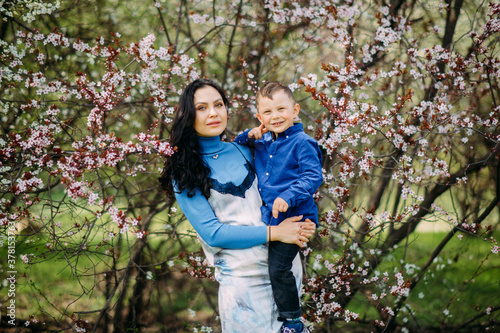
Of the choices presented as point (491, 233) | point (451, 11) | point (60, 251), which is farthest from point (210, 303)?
point (451, 11)

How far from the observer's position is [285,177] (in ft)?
6.14

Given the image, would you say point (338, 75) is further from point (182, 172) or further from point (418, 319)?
point (418, 319)

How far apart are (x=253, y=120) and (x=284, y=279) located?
170 centimetres

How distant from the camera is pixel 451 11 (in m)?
3.09

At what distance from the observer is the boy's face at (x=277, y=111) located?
188 centimetres

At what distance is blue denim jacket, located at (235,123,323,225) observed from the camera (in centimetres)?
174

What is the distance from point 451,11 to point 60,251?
3.74 metres

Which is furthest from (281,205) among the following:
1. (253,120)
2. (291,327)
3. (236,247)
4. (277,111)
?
(253,120)

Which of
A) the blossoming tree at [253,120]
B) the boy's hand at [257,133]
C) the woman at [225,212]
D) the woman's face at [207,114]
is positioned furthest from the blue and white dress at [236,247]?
the blossoming tree at [253,120]

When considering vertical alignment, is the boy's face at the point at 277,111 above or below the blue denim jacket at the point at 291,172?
above

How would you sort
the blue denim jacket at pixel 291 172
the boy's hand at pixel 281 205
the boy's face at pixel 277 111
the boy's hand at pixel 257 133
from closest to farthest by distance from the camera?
the boy's hand at pixel 281 205 → the blue denim jacket at pixel 291 172 → the boy's face at pixel 277 111 → the boy's hand at pixel 257 133

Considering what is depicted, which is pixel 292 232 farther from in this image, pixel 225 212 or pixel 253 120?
pixel 253 120

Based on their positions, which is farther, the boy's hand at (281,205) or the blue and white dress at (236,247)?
the blue and white dress at (236,247)

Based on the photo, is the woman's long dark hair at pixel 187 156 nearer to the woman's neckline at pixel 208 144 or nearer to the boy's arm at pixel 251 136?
the woman's neckline at pixel 208 144
